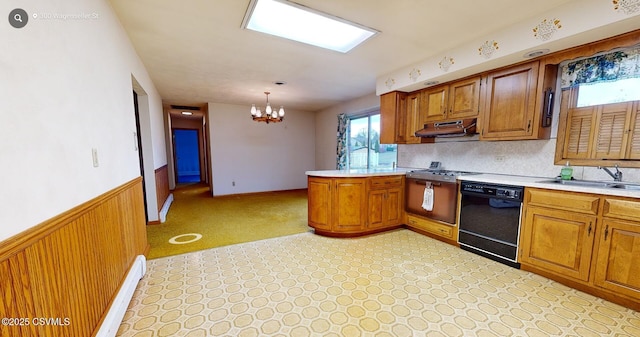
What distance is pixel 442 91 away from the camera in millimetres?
3316

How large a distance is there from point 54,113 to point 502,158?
4.00 metres

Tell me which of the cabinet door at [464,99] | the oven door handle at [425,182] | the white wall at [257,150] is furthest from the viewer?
the white wall at [257,150]

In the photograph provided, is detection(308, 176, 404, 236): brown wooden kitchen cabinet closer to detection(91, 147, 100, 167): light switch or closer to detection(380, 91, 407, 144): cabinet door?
detection(380, 91, 407, 144): cabinet door

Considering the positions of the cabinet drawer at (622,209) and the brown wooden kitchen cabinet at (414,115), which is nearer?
the cabinet drawer at (622,209)

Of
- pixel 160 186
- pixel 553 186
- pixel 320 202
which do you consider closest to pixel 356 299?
pixel 320 202

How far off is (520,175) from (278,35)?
3.19m

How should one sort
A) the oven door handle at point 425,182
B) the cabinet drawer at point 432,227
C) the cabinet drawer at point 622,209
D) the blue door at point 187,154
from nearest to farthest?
the cabinet drawer at point 622,209 < the cabinet drawer at point 432,227 < the oven door handle at point 425,182 < the blue door at point 187,154

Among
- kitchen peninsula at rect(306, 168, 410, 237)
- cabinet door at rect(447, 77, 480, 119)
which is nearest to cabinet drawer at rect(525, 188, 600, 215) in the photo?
cabinet door at rect(447, 77, 480, 119)

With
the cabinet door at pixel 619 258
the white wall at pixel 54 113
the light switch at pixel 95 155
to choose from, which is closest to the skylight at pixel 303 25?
the white wall at pixel 54 113

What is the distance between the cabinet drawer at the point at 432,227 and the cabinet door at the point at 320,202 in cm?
129

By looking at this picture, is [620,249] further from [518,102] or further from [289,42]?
[289,42]

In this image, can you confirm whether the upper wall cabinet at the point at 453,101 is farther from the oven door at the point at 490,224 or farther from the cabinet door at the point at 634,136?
the cabinet door at the point at 634,136

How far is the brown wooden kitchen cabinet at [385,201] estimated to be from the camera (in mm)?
3365

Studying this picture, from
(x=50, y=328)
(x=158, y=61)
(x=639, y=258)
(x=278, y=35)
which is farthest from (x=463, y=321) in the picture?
(x=158, y=61)
